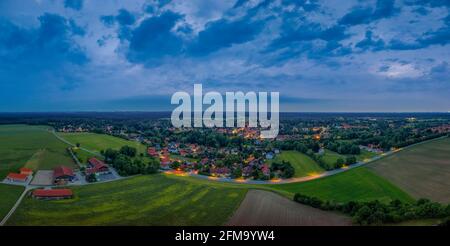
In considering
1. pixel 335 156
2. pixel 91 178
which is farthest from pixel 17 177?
pixel 335 156

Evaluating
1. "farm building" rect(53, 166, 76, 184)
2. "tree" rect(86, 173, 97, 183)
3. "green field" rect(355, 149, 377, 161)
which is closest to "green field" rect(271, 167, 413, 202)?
"green field" rect(355, 149, 377, 161)

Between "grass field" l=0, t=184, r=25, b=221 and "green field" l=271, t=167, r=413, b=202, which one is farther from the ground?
"grass field" l=0, t=184, r=25, b=221

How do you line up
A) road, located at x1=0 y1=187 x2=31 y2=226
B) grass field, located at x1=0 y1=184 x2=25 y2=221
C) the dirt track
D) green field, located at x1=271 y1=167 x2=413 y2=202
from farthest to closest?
green field, located at x1=271 y1=167 x2=413 y2=202 → grass field, located at x1=0 y1=184 x2=25 y2=221 → the dirt track → road, located at x1=0 y1=187 x2=31 y2=226

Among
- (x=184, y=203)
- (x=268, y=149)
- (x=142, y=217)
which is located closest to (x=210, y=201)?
(x=184, y=203)

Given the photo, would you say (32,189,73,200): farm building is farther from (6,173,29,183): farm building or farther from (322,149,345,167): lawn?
(322,149,345,167): lawn

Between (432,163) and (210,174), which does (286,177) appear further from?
(432,163)

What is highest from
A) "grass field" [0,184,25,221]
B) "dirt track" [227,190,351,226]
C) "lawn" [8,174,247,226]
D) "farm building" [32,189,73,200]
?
"farm building" [32,189,73,200]
